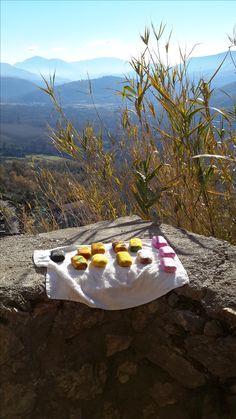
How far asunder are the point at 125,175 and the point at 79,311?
117 centimetres

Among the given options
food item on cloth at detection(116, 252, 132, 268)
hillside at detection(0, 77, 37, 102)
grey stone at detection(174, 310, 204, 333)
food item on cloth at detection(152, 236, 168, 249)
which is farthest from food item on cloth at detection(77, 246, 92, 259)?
hillside at detection(0, 77, 37, 102)

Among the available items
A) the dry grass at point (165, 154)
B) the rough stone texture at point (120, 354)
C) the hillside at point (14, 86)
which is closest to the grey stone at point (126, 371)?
the rough stone texture at point (120, 354)

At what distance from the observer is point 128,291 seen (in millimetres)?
1618

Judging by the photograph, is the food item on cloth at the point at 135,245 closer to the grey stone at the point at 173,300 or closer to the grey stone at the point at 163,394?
the grey stone at the point at 173,300

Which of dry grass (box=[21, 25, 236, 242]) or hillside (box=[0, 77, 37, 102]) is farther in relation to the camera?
hillside (box=[0, 77, 37, 102])

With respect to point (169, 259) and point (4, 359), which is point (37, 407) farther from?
point (169, 259)

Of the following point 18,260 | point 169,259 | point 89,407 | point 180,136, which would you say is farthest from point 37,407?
point 180,136

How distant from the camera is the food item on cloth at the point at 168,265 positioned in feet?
5.39

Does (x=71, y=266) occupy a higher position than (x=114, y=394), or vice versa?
(x=71, y=266)

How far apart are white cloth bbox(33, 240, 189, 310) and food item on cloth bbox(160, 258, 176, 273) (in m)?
0.01

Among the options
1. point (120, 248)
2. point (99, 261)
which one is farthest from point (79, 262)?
point (120, 248)

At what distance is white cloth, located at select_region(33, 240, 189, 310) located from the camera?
1.58 m

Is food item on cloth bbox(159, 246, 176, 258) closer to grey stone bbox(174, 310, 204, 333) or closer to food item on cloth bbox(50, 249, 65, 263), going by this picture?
grey stone bbox(174, 310, 204, 333)

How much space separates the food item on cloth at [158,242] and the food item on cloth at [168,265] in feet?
0.54
